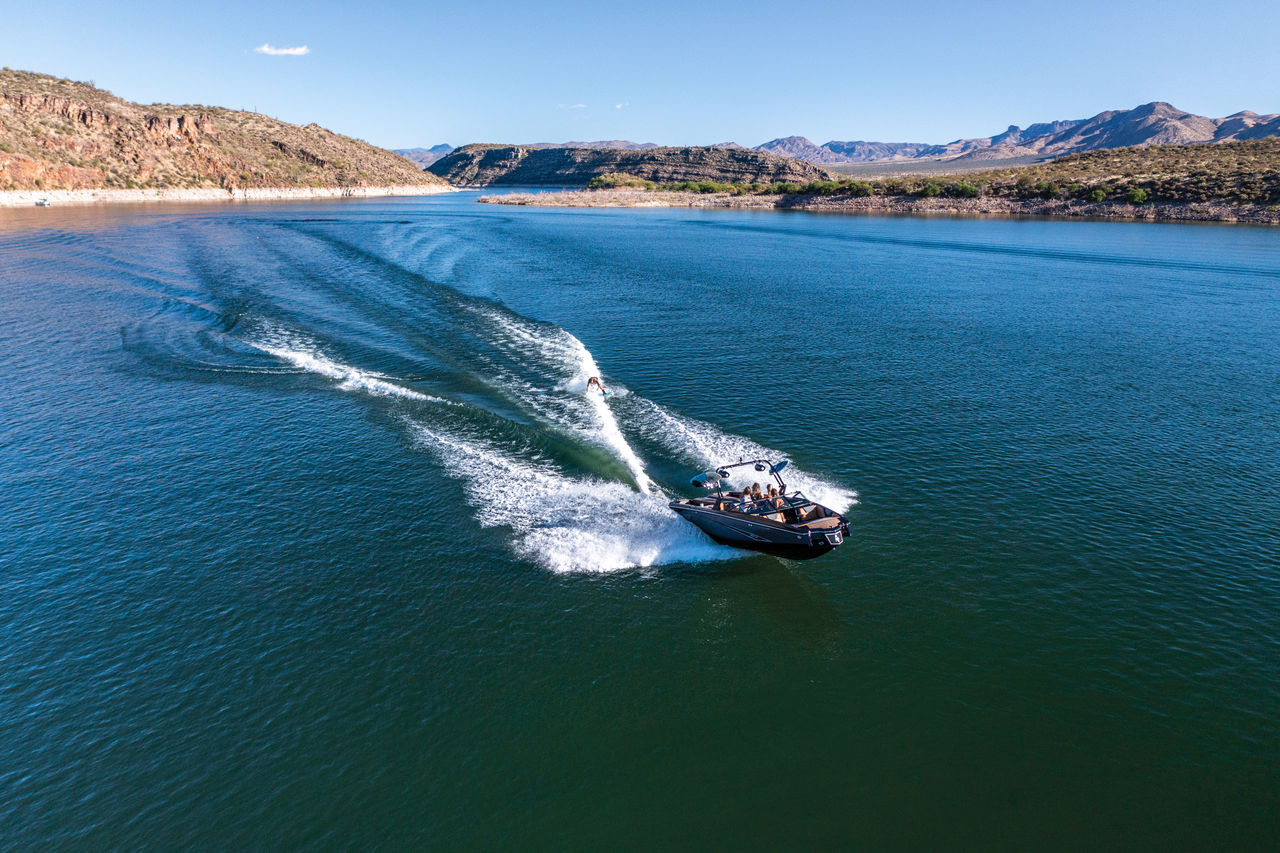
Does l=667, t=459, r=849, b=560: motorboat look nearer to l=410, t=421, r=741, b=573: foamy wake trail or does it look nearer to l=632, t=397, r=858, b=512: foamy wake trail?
l=410, t=421, r=741, b=573: foamy wake trail

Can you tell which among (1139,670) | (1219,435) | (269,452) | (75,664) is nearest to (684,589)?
(1139,670)

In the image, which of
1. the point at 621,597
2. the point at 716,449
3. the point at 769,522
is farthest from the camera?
the point at 716,449

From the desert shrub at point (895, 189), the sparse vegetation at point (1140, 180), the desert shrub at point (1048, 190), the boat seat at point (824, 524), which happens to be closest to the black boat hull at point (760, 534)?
the boat seat at point (824, 524)

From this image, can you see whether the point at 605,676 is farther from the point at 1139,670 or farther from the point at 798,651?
the point at 1139,670

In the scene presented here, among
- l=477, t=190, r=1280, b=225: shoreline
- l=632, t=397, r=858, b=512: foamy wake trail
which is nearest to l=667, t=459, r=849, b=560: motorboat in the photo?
l=632, t=397, r=858, b=512: foamy wake trail

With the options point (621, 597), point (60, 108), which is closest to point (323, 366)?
point (621, 597)

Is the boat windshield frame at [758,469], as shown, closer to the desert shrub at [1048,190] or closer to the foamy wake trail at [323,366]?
the foamy wake trail at [323,366]

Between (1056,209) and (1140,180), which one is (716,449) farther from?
(1140,180)
